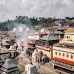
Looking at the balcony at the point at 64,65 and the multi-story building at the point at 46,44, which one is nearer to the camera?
the balcony at the point at 64,65

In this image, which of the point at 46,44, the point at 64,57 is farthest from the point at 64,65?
the point at 46,44

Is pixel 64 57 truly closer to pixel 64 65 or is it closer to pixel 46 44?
pixel 64 65

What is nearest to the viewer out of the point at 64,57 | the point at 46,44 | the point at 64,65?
the point at 64,65

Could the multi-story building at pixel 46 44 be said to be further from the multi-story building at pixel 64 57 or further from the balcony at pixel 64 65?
the balcony at pixel 64 65

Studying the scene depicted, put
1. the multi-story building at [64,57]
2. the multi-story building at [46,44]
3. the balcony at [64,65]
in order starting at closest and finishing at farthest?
the balcony at [64,65]
the multi-story building at [64,57]
the multi-story building at [46,44]

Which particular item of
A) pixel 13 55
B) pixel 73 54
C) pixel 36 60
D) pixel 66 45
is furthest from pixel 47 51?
pixel 13 55

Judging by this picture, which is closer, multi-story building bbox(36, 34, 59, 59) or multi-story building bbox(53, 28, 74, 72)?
multi-story building bbox(53, 28, 74, 72)

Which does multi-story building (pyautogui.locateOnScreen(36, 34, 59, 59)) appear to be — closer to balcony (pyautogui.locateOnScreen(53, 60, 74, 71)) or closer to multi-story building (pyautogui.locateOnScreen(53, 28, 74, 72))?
multi-story building (pyautogui.locateOnScreen(53, 28, 74, 72))

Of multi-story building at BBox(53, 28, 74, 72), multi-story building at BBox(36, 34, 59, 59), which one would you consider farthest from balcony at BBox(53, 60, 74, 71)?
multi-story building at BBox(36, 34, 59, 59)

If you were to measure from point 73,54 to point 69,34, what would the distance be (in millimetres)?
9644

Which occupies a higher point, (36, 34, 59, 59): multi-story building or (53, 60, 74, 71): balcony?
(36, 34, 59, 59): multi-story building

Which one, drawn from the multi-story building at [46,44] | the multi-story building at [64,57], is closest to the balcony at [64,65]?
the multi-story building at [64,57]

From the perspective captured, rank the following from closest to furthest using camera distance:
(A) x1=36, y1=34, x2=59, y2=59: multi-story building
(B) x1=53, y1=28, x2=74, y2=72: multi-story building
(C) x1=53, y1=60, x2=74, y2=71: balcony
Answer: (C) x1=53, y1=60, x2=74, y2=71: balcony → (B) x1=53, y1=28, x2=74, y2=72: multi-story building → (A) x1=36, y1=34, x2=59, y2=59: multi-story building

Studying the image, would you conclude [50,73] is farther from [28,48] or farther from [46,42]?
[28,48]
